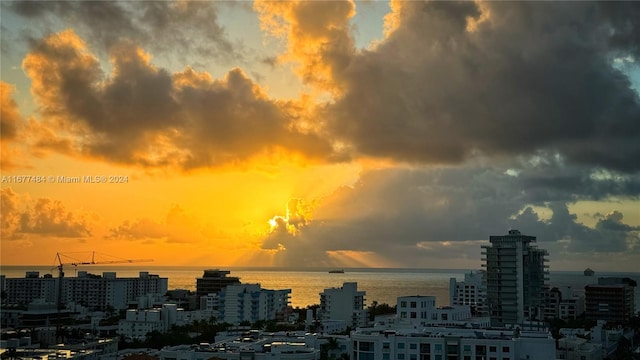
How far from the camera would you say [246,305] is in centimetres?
8275

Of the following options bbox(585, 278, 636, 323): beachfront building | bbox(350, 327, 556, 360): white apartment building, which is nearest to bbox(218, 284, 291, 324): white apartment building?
bbox(585, 278, 636, 323): beachfront building

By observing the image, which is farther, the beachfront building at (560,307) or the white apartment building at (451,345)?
the beachfront building at (560,307)

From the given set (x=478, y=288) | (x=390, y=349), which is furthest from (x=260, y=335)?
(x=478, y=288)

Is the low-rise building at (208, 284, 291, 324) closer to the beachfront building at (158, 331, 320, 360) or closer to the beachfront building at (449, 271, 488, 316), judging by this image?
the beachfront building at (449, 271, 488, 316)

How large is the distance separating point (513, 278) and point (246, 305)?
30.0 meters

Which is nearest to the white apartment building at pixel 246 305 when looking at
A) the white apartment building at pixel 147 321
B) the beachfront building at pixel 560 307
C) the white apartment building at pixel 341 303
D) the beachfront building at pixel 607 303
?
the white apartment building at pixel 147 321

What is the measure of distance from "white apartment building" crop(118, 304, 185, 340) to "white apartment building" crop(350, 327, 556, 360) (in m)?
35.2

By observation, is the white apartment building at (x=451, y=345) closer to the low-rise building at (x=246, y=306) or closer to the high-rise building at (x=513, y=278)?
the high-rise building at (x=513, y=278)

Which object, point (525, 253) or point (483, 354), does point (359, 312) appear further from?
point (483, 354)

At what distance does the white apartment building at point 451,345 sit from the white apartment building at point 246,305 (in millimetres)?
46505

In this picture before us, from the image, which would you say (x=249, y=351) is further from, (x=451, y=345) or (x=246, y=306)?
(x=246, y=306)

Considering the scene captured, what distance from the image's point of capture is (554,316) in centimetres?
8894

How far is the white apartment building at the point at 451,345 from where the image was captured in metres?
34.7

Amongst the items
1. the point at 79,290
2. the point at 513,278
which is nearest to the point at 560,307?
the point at 513,278
